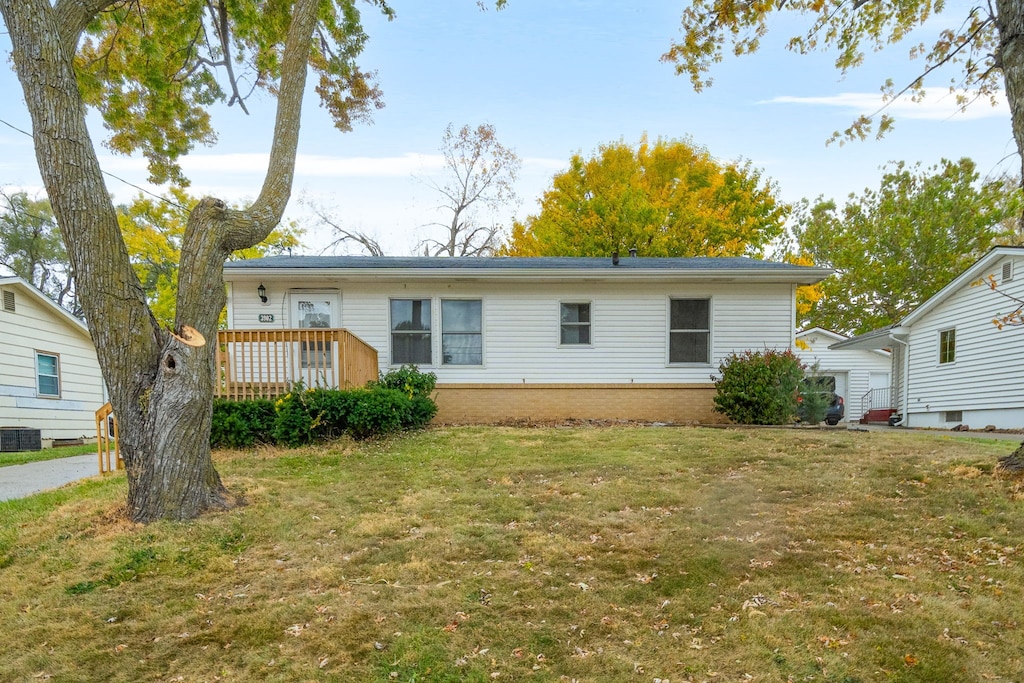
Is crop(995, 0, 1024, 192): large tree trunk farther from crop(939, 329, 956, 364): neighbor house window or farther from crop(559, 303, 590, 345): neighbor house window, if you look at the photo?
crop(939, 329, 956, 364): neighbor house window

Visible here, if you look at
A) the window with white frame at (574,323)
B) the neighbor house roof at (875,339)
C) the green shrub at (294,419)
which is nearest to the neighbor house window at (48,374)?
the green shrub at (294,419)

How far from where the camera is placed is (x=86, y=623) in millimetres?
2904

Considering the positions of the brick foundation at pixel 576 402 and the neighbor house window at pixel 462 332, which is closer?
the brick foundation at pixel 576 402

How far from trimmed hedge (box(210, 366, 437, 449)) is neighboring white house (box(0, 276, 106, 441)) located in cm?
777

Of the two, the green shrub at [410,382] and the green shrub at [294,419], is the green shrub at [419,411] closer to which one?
the green shrub at [410,382]

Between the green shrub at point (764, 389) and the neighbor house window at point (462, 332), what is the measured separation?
481 cm

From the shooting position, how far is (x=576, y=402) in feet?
33.5

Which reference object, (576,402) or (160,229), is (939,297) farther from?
(160,229)

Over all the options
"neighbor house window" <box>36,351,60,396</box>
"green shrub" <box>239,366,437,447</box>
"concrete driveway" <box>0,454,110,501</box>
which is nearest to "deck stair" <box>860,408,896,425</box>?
"green shrub" <box>239,366,437,447</box>

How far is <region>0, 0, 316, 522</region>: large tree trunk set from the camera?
4078mm

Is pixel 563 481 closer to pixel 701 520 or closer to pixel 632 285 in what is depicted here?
pixel 701 520

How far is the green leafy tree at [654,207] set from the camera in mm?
18031

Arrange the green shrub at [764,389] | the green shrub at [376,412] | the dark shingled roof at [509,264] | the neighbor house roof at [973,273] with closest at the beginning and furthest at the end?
the green shrub at [376,412], the green shrub at [764,389], the dark shingled roof at [509,264], the neighbor house roof at [973,273]

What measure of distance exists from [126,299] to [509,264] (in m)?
7.39
